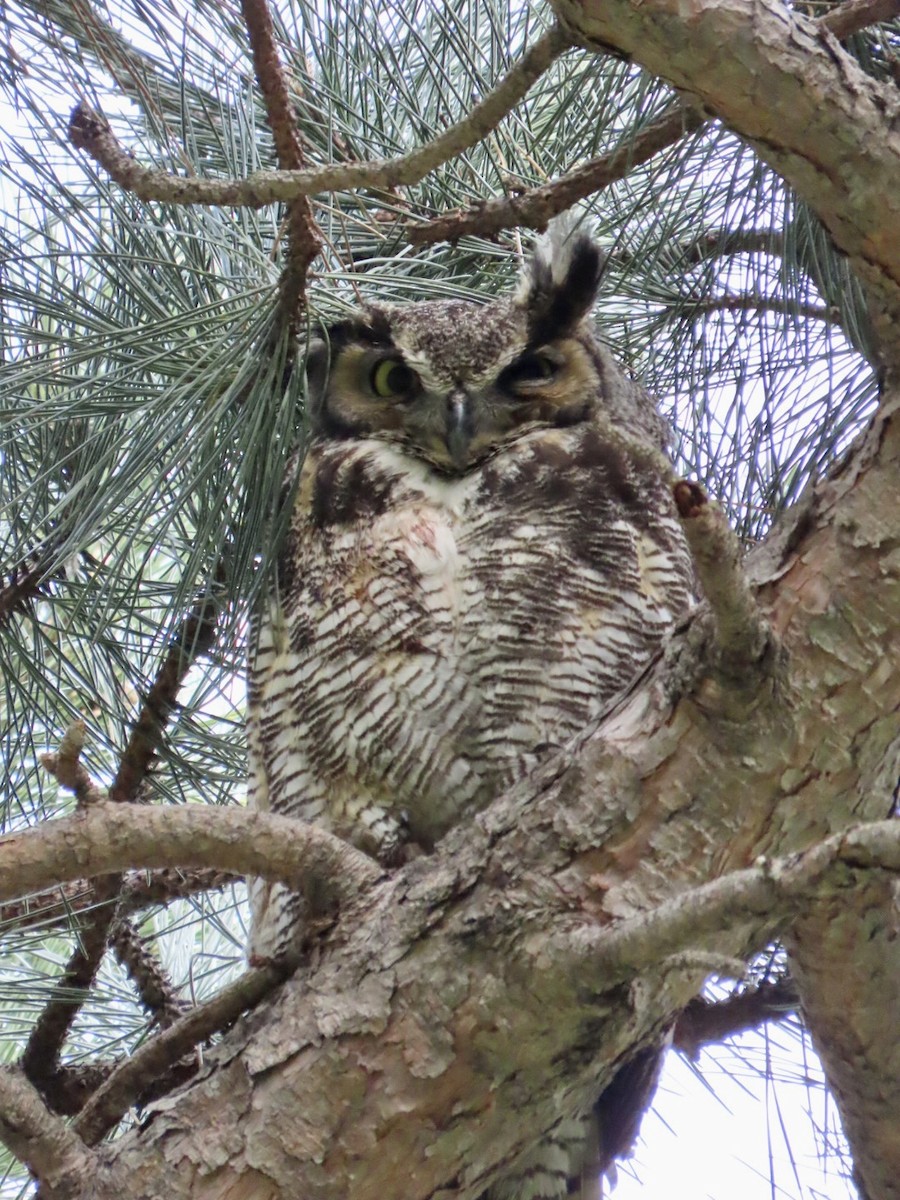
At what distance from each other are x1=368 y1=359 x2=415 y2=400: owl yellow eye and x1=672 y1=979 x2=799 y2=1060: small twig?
3.16 ft

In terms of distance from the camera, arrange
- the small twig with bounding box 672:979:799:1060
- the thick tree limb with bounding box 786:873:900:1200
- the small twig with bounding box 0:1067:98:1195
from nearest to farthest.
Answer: the small twig with bounding box 0:1067:98:1195 → the thick tree limb with bounding box 786:873:900:1200 → the small twig with bounding box 672:979:799:1060

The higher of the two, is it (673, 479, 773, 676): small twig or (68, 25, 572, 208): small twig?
(68, 25, 572, 208): small twig

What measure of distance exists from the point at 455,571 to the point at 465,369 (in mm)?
327

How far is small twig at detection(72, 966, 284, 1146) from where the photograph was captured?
1419mm

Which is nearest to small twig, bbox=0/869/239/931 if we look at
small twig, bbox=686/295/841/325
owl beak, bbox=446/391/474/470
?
owl beak, bbox=446/391/474/470

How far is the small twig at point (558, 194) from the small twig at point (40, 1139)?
1152mm

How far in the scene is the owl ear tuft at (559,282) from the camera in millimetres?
1957

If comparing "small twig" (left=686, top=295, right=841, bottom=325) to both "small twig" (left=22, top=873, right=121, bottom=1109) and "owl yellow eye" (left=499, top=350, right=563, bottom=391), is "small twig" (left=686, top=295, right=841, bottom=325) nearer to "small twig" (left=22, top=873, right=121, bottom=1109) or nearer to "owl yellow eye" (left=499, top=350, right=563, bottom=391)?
"owl yellow eye" (left=499, top=350, right=563, bottom=391)

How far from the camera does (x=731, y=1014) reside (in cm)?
187

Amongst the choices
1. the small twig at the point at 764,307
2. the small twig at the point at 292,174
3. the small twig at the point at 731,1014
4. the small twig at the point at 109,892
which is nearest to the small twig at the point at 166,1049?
the small twig at the point at 109,892

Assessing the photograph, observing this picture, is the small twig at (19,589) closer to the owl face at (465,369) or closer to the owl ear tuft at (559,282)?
the owl face at (465,369)

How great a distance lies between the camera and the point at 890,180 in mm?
1224

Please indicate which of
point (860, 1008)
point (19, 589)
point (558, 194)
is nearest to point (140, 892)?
point (19, 589)

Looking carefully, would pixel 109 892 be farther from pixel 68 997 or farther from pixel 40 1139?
pixel 40 1139
